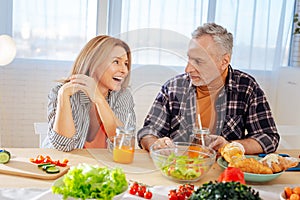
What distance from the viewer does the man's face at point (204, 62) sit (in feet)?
6.24

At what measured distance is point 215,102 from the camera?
2105mm

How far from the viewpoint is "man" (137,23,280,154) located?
6.70 ft

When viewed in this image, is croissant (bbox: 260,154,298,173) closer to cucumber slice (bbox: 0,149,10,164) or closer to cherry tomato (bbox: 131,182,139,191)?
cherry tomato (bbox: 131,182,139,191)

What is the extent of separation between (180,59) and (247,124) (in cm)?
57

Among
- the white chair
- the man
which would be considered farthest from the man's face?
the white chair

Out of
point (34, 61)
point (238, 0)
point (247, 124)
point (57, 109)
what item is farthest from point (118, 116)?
point (238, 0)

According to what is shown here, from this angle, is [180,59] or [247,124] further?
[247,124]

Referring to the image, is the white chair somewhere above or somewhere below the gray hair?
below

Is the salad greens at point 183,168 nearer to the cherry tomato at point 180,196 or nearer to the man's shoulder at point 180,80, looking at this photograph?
the cherry tomato at point 180,196

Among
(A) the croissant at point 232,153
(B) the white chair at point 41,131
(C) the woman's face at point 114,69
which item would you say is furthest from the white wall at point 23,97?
(A) the croissant at point 232,153

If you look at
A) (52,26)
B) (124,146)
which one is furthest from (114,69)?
(52,26)

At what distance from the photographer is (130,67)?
1.63m

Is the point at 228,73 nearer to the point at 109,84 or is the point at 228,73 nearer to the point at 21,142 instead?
the point at 109,84

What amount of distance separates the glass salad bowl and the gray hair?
25.9 inches
